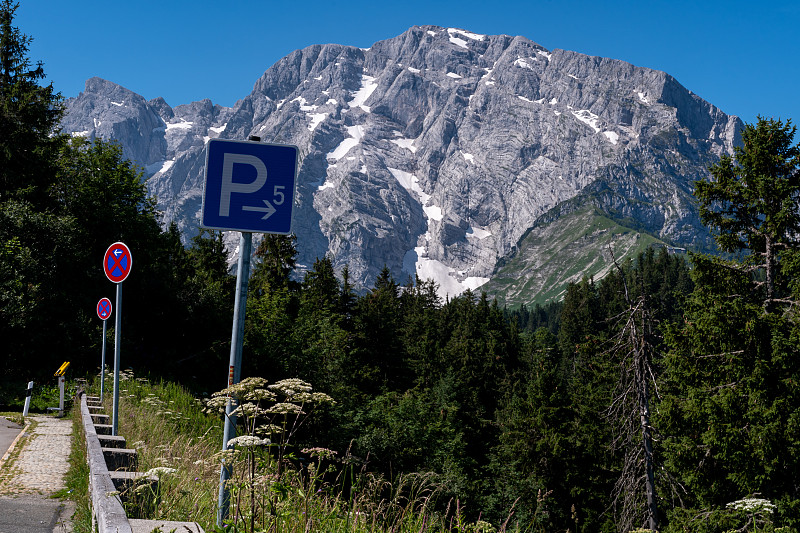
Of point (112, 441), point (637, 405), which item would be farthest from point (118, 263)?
point (637, 405)

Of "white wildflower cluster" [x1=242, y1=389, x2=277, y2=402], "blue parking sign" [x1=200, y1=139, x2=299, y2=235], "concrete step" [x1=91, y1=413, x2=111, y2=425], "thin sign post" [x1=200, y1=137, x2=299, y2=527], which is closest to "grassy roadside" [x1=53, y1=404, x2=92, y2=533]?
"concrete step" [x1=91, y1=413, x2=111, y2=425]

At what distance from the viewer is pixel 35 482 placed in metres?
7.88

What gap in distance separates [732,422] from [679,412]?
1.83 meters

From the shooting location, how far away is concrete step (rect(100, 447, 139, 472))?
5973mm

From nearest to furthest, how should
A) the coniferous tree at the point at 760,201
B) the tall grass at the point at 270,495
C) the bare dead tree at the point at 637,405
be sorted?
the tall grass at the point at 270,495 < the bare dead tree at the point at 637,405 < the coniferous tree at the point at 760,201

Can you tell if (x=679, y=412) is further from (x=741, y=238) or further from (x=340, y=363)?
(x=340, y=363)

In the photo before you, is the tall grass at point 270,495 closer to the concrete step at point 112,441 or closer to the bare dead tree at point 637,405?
the concrete step at point 112,441

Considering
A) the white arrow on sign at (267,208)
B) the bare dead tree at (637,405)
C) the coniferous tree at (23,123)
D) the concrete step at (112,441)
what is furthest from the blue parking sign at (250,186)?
the coniferous tree at (23,123)

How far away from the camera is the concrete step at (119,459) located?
235 inches

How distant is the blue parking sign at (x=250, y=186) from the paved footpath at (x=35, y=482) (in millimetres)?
4247

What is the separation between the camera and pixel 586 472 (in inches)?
1469

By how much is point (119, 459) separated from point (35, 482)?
9.54 ft

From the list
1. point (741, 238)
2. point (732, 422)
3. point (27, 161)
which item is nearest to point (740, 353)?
point (732, 422)

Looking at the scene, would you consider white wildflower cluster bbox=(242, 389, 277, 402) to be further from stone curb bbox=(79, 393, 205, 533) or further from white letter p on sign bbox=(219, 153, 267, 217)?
white letter p on sign bbox=(219, 153, 267, 217)
